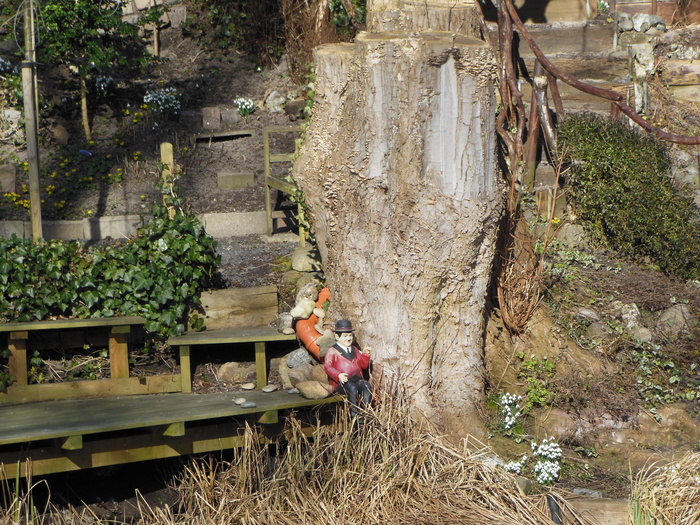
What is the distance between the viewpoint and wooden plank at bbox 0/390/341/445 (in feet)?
17.0

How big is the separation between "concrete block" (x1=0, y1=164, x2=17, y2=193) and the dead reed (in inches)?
271

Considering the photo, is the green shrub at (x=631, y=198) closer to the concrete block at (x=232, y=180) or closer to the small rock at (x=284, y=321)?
the small rock at (x=284, y=321)

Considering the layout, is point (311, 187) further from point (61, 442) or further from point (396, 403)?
point (61, 442)

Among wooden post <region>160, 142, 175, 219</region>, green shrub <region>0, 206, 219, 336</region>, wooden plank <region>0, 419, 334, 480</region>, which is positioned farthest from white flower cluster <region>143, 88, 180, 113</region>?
wooden plank <region>0, 419, 334, 480</region>

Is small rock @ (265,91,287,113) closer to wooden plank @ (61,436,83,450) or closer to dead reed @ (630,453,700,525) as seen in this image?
wooden plank @ (61,436,83,450)

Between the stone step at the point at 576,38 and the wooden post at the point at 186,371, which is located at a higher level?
the stone step at the point at 576,38

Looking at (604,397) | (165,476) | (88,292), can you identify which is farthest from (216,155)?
(604,397)

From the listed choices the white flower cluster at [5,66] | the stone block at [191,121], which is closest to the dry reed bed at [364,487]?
the stone block at [191,121]

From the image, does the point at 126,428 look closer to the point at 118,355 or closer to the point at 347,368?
the point at 118,355

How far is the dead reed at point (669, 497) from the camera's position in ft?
16.3

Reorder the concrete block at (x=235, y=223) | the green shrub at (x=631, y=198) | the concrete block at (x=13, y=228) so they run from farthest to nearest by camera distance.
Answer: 1. the concrete block at (x=235, y=223)
2. the concrete block at (x=13, y=228)
3. the green shrub at (x=631, y=198)

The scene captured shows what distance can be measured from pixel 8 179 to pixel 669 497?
7.17 m

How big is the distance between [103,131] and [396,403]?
629cm

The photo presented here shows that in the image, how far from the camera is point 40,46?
32.9 feet
